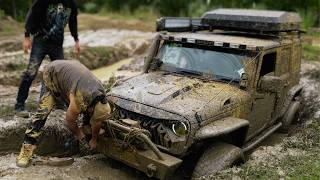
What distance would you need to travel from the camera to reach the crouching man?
5.26 metres

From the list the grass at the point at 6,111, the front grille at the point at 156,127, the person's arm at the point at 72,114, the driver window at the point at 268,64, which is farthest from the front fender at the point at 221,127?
the grass at the point at 6,111

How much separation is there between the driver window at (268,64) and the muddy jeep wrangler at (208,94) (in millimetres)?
14

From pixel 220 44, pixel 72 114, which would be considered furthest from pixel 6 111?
pixel 220 44

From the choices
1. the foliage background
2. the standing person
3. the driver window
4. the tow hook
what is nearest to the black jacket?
the standing person

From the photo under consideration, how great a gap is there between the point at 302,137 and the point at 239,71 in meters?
1.28

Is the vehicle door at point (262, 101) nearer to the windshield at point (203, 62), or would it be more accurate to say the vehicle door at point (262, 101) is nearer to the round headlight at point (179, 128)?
the windshield at point (203, 62)

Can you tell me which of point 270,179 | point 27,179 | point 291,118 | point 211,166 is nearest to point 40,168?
point 27,179

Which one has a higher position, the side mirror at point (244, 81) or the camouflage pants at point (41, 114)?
the side mirror at point (244, 81)

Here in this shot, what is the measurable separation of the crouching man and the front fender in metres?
1.06

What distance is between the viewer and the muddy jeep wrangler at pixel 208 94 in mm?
5387

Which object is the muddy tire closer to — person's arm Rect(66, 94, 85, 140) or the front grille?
the front grille

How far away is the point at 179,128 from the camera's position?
213 inches

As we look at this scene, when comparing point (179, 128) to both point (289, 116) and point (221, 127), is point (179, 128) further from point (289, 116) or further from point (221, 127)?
point (289, 116)

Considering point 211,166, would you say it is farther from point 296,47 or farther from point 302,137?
point 296,47
